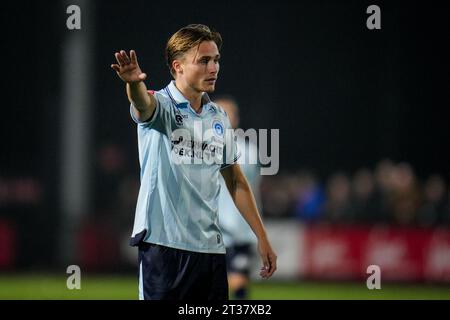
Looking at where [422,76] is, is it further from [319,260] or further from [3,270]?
[3,270]

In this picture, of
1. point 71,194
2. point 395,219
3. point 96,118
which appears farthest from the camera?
point 96,118

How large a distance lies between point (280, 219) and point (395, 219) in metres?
1.82

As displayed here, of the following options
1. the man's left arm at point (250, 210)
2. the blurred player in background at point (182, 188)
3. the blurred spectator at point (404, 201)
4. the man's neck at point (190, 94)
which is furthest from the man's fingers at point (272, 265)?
the blurred spectator at point (404, 201)

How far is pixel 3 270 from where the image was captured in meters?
15.4

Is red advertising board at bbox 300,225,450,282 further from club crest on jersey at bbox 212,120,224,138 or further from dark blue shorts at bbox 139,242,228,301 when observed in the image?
dark blue shorts at bbox 139,242,228,301

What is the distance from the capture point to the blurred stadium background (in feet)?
48.2

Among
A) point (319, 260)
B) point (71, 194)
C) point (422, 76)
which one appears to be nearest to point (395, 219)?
point (319, 260)

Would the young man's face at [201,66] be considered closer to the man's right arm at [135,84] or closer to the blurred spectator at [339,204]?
the man's right arm at [135,84]

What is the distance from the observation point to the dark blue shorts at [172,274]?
503cm

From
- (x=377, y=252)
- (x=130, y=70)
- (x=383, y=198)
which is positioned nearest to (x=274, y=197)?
(x=383, y=198)

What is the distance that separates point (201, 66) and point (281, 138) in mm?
15222

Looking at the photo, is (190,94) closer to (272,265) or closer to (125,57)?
(125,57)

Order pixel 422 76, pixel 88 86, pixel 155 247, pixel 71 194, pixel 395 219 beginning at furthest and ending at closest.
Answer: pixel 422 76
pixel 88 86
pixel 71 194
pixel 395 219
pixel 155 247

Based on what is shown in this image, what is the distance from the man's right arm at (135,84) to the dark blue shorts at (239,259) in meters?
4.54
